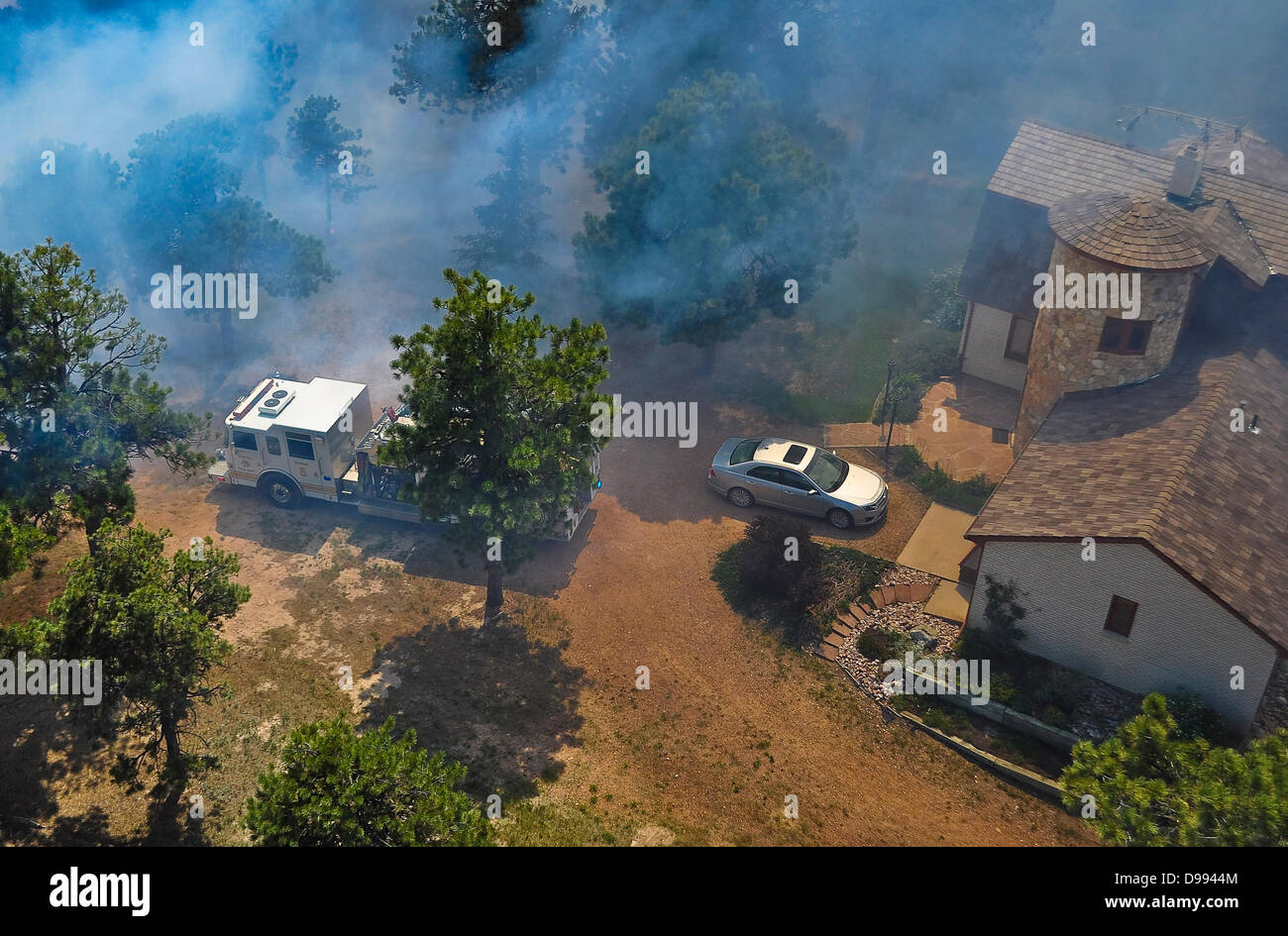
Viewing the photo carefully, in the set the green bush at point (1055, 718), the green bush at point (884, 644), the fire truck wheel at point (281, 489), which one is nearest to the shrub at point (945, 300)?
the green bush at point (884, 644)

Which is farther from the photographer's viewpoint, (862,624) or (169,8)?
(169,8)

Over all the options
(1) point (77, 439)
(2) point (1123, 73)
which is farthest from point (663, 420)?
(2) point (1123, 73)

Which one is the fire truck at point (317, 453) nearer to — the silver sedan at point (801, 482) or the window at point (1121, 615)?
the silver sedan at point (801, 482)

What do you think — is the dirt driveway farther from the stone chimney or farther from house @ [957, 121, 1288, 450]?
the stone chimney

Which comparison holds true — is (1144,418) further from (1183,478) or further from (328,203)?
(328,203)

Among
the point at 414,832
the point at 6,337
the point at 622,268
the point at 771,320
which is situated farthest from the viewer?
the point at 771,320

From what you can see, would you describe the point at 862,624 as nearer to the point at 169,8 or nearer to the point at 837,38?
the point at 837,38

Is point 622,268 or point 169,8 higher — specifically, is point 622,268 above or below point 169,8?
below

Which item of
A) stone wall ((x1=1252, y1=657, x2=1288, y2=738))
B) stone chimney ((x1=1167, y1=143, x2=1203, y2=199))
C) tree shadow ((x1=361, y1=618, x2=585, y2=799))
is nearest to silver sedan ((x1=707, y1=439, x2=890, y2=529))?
tree shadow ((x1=361, y1=618, x2=585, y2=799))
